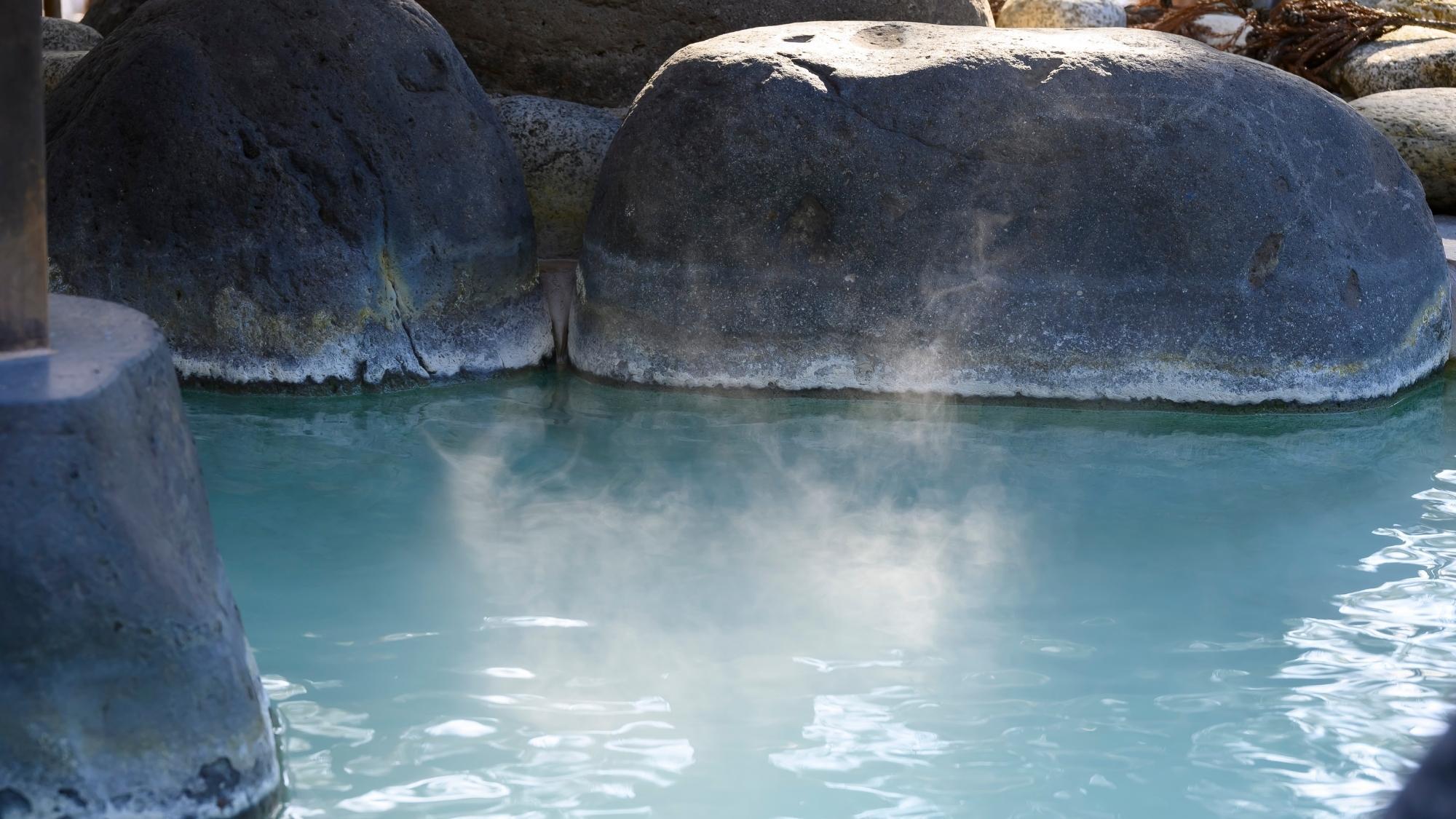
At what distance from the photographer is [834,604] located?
11.5 feet

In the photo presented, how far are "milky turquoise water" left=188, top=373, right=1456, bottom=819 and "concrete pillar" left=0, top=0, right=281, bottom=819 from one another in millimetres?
332

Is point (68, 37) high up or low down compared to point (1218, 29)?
down

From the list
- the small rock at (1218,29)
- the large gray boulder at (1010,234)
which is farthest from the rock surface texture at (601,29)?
the small rock at (1218,29)

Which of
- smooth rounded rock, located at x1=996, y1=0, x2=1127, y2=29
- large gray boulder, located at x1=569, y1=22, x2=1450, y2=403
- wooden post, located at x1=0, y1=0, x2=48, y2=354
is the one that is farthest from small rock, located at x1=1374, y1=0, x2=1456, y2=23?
wooden post, located at x1=0, y1=0, x2=48, y2=354

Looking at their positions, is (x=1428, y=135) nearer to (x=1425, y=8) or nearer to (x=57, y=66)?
(x=1425, y=8)

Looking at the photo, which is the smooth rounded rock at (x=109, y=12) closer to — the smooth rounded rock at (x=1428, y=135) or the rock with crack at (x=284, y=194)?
the rock with crack at (x=284, y=194)

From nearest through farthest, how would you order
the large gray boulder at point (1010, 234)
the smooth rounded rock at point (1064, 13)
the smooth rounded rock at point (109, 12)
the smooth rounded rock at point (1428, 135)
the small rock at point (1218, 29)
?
1. the large gray boulder at point (1010, 234)
2. the smooth rounded rock at point (109, 12)
3. the smooth rounded rock at point (1428, 135)
4. the smooth rounded rock at point (1064, 13)
5. the small rock at point (1218, 29)

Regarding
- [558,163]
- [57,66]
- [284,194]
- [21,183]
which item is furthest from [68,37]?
[21,183]

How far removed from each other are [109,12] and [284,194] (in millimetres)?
3739

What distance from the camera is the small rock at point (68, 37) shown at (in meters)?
8.14

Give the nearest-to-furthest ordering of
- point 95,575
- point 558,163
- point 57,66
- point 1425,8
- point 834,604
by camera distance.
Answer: point 95,575 → point 834,604 → point 558,163 → point 57,66 → point 1425,8

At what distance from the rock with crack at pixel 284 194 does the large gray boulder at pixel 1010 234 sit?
0.77 meters

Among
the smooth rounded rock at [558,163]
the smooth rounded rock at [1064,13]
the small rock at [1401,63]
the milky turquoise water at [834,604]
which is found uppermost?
the smooth rounded rock at [1064,13]

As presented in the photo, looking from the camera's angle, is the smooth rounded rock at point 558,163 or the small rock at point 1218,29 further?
the small rock at point 1218,29
